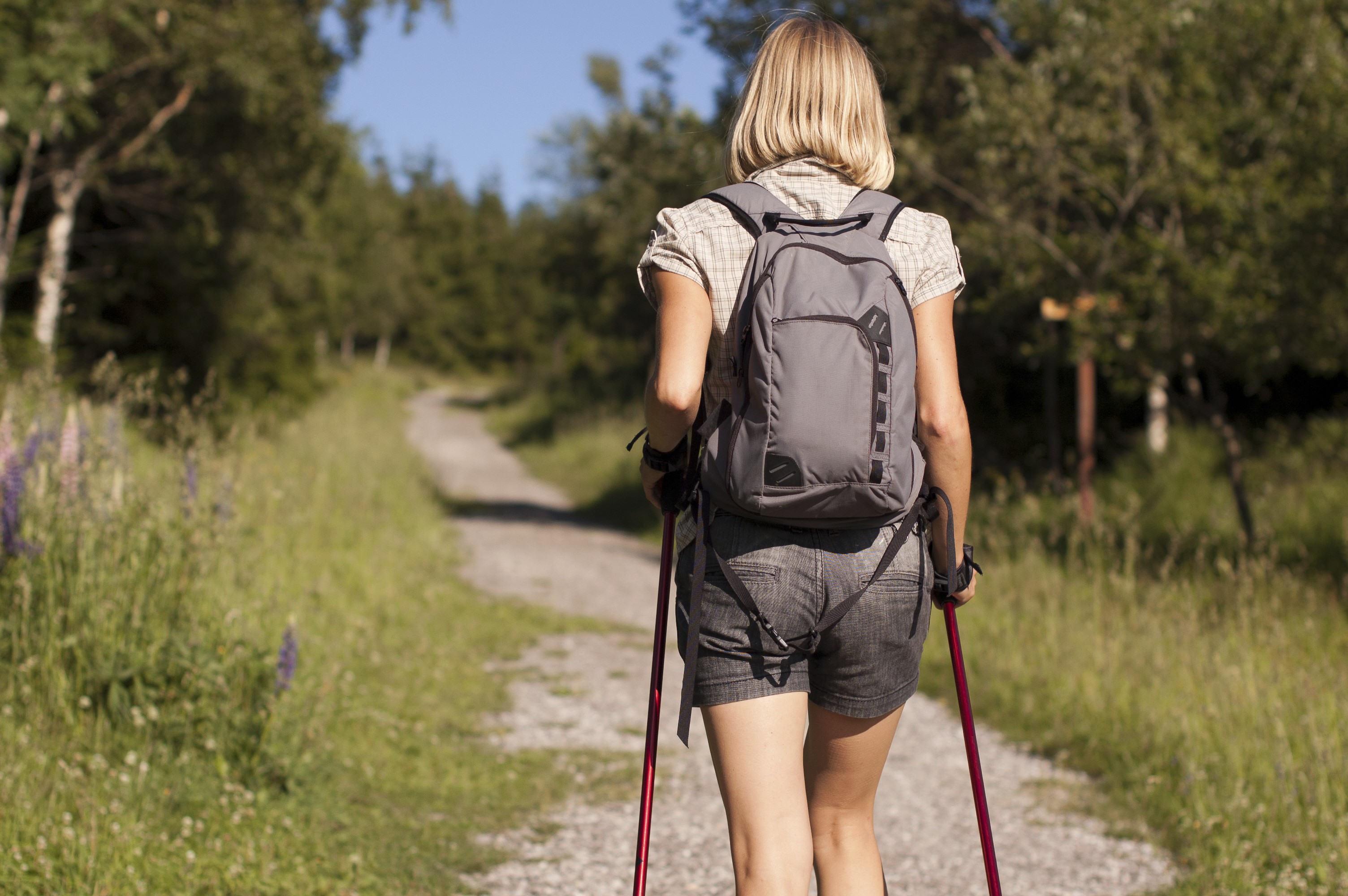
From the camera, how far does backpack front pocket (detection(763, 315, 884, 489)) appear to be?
191cm

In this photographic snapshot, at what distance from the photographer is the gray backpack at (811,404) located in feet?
6.30

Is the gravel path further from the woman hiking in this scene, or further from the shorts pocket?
the shorts pocket

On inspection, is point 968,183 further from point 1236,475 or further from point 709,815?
point 709,815

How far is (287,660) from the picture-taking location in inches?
155

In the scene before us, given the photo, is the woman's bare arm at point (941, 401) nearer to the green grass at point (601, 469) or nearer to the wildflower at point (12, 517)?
the wildflower at point (12, 517)

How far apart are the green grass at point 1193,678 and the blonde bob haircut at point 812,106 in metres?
2.76

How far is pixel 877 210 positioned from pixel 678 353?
1.63 feet

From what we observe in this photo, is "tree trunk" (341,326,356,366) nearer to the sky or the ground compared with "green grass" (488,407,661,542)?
nearer to the sky

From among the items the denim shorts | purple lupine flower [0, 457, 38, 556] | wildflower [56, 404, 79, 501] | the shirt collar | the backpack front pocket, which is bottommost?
purple lupine flower [0, 457, 38, 556]

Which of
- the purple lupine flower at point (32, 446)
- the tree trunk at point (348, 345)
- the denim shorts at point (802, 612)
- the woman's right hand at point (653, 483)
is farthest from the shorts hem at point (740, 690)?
the tree trunk at point (348, 345)

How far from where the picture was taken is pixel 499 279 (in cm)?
7250

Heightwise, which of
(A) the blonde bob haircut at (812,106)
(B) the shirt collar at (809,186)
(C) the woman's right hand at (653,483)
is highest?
(A) the blonde bob haircut at (812,106)

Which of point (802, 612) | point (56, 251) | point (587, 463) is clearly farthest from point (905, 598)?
point (587, 463)

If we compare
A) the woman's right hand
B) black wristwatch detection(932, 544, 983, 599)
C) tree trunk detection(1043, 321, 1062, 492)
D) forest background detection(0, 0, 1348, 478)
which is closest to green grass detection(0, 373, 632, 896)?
the woman's right hand
